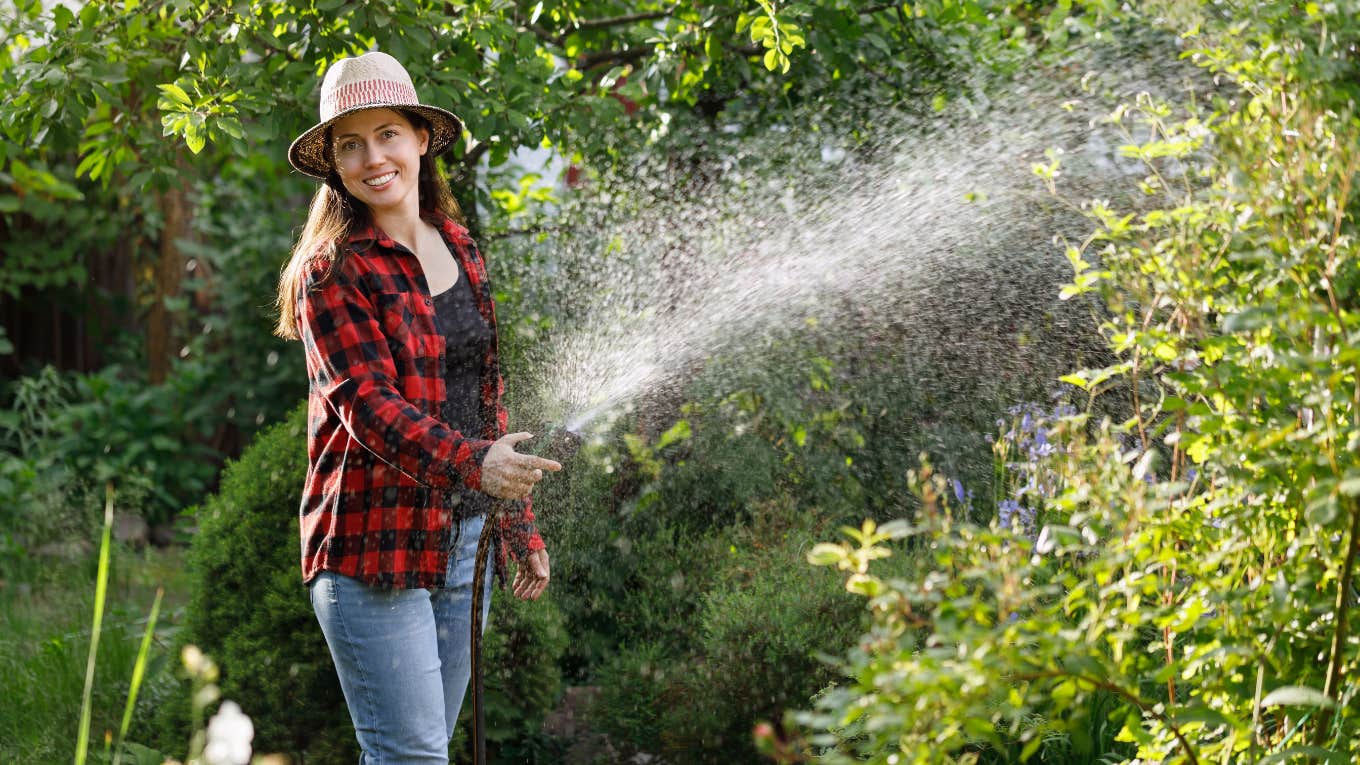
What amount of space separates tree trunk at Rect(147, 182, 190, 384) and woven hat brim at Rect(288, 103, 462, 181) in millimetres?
5255

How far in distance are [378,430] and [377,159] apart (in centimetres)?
58

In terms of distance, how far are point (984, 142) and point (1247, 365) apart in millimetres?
2375

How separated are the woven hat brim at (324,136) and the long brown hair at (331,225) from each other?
0.02 metres

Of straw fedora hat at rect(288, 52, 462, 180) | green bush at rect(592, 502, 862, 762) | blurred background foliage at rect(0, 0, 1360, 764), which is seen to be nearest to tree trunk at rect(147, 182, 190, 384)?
blurred background foliage at rect(0, 0, 1360, 764)

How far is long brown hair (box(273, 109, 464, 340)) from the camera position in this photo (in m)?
2.35

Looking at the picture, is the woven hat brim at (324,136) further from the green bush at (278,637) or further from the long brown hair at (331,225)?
the green bush at (278,637)

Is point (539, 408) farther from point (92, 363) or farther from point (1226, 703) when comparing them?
point (92, 363)

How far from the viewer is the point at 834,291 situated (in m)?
4.14

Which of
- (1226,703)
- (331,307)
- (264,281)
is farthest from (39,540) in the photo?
(1226,703)

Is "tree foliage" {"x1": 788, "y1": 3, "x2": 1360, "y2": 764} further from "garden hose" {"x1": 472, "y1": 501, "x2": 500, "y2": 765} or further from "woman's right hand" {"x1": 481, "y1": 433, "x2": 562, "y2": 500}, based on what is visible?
"garden hose" {"x1": 472, "y1": 501, "x2": 500, "y2": 765}

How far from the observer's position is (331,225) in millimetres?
2504

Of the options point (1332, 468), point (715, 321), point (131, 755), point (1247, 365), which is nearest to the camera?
point (1332, 468)

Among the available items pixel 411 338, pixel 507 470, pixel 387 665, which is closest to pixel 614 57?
pixel 411 338

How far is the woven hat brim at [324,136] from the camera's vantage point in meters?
2.50
